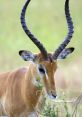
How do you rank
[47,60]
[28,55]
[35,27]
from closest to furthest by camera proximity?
1. [47,60]
2. [28,55]
3. [35,27]

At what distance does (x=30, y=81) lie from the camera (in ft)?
41.6

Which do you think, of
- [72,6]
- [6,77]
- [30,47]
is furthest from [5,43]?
[6,77]

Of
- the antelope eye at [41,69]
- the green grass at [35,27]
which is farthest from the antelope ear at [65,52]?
the green grass at [35,27]

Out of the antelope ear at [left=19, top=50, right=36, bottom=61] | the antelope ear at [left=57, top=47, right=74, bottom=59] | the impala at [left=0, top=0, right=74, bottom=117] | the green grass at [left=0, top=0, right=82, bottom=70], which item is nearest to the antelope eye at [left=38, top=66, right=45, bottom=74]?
the impala at [left=0, top=0, right=74, bottom=117]

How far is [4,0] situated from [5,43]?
23.6 ft

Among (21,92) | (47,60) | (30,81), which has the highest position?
A: (47,60)

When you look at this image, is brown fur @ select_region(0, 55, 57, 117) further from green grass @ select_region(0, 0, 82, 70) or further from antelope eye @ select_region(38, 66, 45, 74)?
green grass @ select_region(0, 0, 82, 70)

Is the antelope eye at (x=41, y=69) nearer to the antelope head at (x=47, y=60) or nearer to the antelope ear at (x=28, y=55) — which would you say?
the antelope head at (x=47, y=60)

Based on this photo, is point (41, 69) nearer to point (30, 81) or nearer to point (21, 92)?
point (30, 81)

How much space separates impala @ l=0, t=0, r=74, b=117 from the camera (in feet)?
39.4

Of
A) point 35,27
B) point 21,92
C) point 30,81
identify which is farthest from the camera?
point 35,27

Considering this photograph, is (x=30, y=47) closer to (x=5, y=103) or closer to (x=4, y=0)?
(x=4, y=0)

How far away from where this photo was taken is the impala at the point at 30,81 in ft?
39.4

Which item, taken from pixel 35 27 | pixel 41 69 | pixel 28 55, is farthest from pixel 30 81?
pixel 35 27
